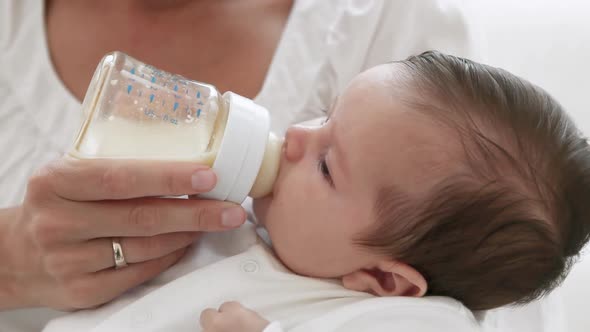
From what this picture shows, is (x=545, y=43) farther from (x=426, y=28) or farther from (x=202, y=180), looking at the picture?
(x=202, y=180)

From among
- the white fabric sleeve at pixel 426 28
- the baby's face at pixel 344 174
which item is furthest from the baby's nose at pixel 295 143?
the white fabric sleeve at pixel 426 28

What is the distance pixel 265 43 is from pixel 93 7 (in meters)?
0.34

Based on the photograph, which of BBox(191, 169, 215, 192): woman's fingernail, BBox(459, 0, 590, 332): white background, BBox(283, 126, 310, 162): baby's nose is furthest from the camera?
BBox(459, 0, 590, 332): white background

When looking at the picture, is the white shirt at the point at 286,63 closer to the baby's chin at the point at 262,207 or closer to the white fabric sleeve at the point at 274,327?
the baby's chin at the point at 262,207

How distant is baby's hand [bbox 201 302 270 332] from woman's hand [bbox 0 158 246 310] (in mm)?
110

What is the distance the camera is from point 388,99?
851 millimetres

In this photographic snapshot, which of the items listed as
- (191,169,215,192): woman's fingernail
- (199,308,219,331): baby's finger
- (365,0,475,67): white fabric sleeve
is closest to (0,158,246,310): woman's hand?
(191,169,215,192): woman's fingernail

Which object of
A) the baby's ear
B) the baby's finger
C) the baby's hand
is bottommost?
the baby's finger

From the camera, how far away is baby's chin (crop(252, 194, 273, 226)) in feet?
3.01

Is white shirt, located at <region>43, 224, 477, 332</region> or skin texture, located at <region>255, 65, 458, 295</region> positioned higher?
skin texture, located at <region>255, 65, 458, 295</region>

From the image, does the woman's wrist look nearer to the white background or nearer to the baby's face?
the baby's face

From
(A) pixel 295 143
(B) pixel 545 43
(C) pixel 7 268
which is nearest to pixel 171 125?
(A) pixel 295 143

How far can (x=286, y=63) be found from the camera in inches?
46.1

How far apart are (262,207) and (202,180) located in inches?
6.6
